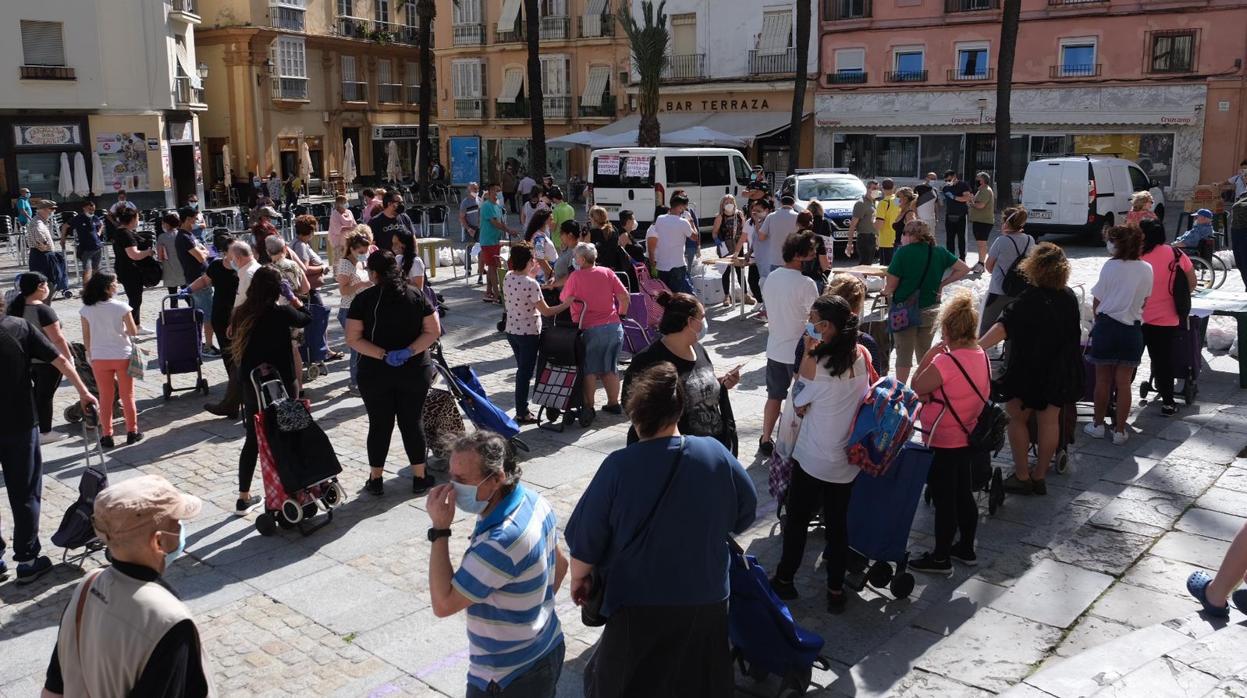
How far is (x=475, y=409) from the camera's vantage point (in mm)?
7695

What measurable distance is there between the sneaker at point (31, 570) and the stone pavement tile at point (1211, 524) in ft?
22.8

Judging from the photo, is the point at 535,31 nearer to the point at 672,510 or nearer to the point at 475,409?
the point at 475,409

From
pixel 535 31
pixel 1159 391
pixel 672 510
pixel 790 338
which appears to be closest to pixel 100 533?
pixel 672 510

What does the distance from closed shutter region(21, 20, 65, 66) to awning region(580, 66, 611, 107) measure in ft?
63.3

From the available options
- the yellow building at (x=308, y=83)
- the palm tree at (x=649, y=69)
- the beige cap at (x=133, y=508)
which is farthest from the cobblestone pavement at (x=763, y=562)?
the yellow building at (x=308, y=83)

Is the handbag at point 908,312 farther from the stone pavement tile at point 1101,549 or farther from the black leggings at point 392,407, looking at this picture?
the black leggings at point 392,407

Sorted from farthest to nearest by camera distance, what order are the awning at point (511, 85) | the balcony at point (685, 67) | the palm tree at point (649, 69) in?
the awning at point (511, 85)
the balcony at point (685, 67)
the palm tree at point (649, 69)

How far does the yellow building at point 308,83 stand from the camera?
42.8m

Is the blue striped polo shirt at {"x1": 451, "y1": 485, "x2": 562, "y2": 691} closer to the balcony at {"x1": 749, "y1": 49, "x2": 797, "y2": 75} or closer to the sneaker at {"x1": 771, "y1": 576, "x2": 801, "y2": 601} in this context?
the sneaker at {"x1": 771, "y1": 576, "x2": 801, "y2": 601}

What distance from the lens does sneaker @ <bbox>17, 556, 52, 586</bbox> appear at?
245 inches

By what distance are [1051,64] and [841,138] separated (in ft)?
24.2

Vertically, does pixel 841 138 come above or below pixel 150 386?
above

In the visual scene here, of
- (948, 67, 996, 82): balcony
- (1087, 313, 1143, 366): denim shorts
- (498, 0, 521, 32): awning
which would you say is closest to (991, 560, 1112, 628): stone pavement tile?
(1087, 313, 1143, 366): denim shorts

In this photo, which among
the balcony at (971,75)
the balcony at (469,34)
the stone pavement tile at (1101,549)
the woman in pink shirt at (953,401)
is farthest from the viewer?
the balcony at (469,34)
